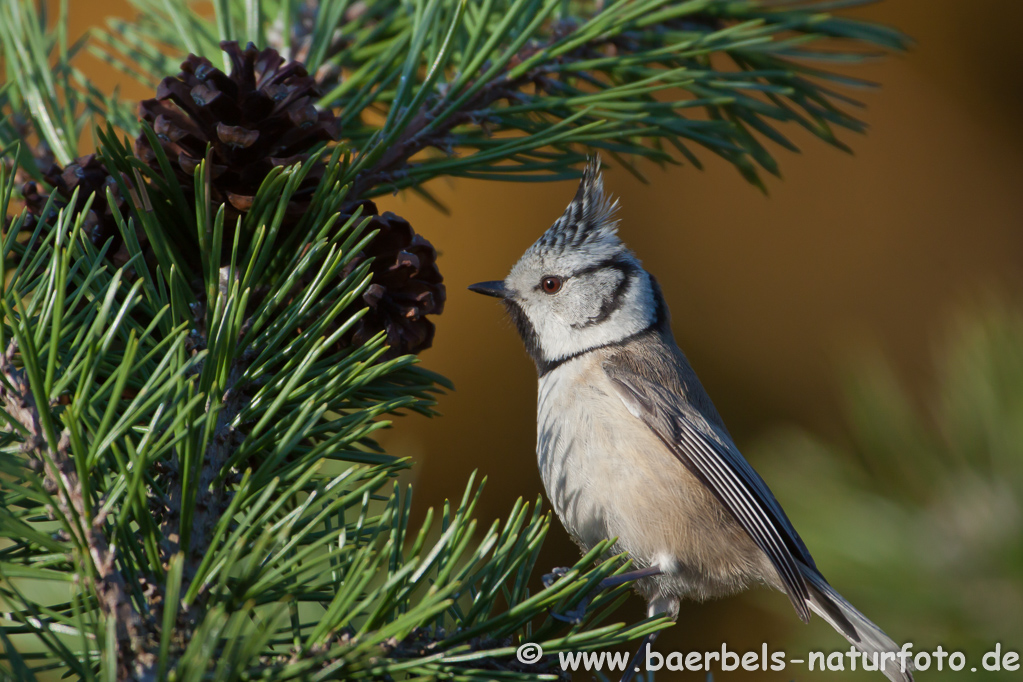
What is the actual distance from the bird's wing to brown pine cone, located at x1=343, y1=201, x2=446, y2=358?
68cm

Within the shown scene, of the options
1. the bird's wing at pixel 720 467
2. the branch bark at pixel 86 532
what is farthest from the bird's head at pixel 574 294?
the branch bark at pixel 86 532

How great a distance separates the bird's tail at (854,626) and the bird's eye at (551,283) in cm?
74

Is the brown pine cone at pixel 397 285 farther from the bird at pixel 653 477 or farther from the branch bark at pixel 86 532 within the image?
the bird at pixel 653 477

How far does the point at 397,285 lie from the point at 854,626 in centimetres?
95

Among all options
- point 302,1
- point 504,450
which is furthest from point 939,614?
point 504,450

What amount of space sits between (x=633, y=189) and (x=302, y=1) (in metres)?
1.65

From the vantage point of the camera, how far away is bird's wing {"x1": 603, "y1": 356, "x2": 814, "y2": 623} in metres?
1.38

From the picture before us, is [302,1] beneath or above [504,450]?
above

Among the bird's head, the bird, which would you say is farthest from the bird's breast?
Answer: the bird's head

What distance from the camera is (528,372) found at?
2.59 m

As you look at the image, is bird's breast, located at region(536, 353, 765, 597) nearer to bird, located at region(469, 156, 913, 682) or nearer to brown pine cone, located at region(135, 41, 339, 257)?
bird, located at region(469, 156, 913, 682)

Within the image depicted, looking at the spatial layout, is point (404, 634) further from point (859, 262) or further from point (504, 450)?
point (859, 262)

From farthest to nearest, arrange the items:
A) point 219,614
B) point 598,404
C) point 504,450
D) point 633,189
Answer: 1. point 633,189
2. point 504,450
3. point 598,404
4. point 219,614

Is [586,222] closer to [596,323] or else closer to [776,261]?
[596,323]
